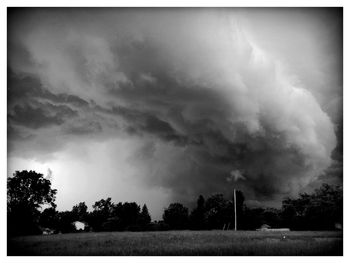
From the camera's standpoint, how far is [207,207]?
5534 cm

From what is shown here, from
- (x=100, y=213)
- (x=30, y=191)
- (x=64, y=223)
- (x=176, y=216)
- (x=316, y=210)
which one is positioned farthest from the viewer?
(x=100, y=213)

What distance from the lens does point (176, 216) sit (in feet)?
169

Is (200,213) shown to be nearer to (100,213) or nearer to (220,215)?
(220,215)

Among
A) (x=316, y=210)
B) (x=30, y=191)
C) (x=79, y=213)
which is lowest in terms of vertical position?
(x=79, y=213)

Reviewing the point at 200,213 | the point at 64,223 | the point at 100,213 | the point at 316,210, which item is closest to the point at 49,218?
the point at 64,223

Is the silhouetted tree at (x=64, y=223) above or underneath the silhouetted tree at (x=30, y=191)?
underneath

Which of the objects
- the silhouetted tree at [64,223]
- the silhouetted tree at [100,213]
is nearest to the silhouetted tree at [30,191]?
the silhouetted tree at [64,223]

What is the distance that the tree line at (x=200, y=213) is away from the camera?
126 ft

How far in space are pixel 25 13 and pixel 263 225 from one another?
3971 centimetres

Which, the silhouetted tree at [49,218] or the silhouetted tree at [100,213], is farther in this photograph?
the silhouetted tree at [100,213]

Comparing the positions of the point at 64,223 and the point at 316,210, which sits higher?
the point at 316,210

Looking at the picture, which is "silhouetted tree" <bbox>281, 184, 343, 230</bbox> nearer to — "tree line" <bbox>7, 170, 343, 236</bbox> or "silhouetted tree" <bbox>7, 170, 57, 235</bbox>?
"tree line" <bbox>7, 170, 343, 236</bbox>

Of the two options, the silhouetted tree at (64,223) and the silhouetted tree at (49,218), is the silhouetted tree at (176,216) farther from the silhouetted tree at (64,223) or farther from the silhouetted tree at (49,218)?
the silhouetted tree at (49,218)

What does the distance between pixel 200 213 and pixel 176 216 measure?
3759 mm
